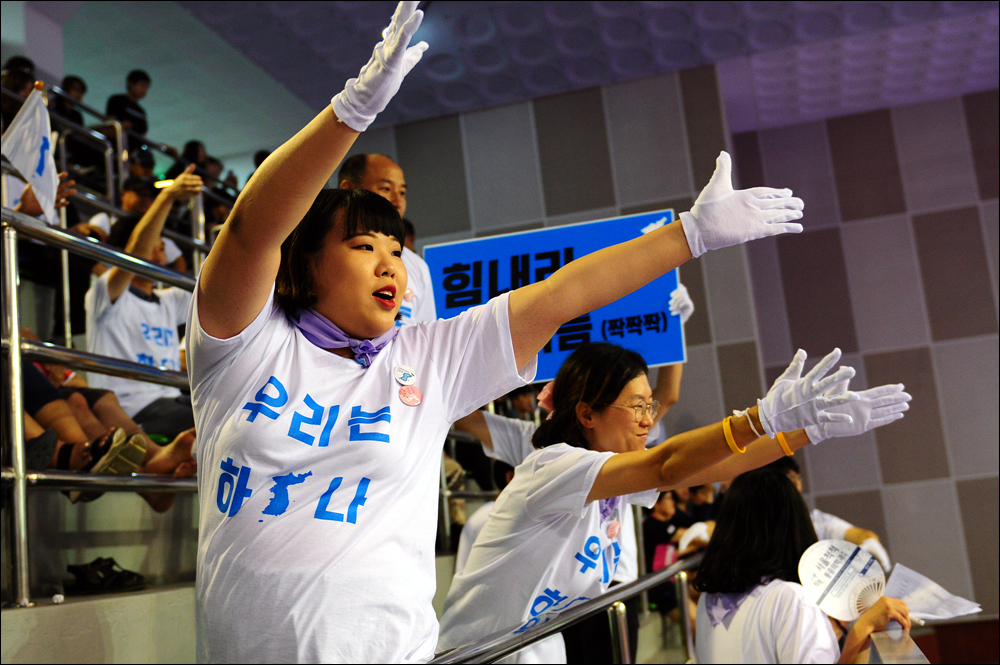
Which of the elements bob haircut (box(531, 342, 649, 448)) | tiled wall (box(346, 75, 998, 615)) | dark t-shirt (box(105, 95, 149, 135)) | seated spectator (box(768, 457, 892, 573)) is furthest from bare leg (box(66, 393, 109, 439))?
tiled wall (box(346, 75, 998, 615))

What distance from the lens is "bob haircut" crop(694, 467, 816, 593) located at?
2.77 m

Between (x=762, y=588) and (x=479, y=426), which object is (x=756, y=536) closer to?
(x=762, y=588)

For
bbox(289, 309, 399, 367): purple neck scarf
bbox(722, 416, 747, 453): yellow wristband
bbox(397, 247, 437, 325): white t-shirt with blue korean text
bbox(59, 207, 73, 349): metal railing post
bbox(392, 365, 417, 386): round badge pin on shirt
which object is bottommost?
bbox(722, 416, 747, 453): yellow wristband

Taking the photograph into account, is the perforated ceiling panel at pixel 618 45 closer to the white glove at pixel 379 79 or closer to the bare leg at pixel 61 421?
the bare leg at pixel 61 421

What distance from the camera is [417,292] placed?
10.6 feet

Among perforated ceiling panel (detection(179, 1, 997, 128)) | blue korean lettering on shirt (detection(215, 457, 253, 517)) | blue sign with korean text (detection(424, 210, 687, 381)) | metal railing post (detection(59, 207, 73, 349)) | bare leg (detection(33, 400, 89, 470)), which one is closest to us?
blue korean lettering on shirt (detection(215, 457, 253, 517))

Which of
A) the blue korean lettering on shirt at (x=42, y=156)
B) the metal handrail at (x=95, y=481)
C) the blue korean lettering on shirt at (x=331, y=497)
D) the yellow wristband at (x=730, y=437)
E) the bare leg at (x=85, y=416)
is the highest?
the blue korean lettering on shirt at (x=42, y=156)

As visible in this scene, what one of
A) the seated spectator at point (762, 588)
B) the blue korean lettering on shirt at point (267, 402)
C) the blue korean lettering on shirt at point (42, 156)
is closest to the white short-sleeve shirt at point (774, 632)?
the seated spectator at point (762, 588)

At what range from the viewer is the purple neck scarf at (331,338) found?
4.59ft

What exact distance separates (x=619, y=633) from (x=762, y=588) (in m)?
0.76

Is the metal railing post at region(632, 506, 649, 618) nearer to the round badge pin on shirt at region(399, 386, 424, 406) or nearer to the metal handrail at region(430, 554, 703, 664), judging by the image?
the metal handrail at region(430, 554, 703, 664)

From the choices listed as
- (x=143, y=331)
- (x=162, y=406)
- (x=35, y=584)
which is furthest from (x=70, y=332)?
(x=35, y=584)

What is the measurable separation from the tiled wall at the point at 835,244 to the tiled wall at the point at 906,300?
1cm

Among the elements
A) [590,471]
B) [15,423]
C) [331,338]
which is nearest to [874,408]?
[590,471]
